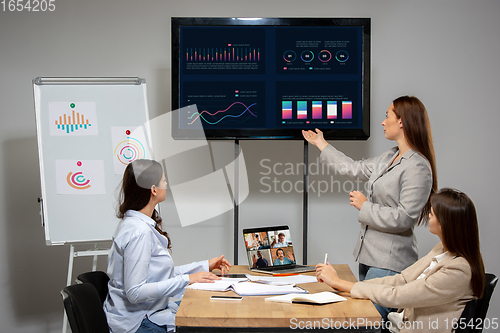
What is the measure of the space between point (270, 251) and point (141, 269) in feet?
2.42

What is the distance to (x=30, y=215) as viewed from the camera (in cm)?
312

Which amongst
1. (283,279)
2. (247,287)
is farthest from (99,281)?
(283,279)

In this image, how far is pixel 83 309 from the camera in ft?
4.96

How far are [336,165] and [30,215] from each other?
7.33ft

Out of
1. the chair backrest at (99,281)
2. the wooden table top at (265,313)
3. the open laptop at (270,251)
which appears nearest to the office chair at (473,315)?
the wooden table top at (265,313)

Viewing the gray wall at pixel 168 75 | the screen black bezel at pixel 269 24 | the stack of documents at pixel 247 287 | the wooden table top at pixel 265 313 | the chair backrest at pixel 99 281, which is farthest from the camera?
the gray wall at pixel 168 75

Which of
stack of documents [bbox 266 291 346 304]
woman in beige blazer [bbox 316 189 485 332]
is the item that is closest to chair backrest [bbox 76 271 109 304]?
stack of documents [bbox 266 291 346 304]

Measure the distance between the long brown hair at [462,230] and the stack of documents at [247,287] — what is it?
600 mm

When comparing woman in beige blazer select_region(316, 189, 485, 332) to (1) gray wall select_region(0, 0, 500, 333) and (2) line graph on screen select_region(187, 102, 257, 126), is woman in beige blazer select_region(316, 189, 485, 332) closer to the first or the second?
(2) line graph on screen select_region(187, 102, 257, 126)

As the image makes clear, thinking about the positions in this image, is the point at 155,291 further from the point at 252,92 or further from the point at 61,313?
the point at 61,313

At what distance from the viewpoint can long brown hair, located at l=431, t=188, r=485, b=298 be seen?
61.4 inches

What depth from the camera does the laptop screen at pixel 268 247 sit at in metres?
2.17

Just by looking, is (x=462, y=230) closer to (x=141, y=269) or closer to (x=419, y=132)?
(x=419, y=132)

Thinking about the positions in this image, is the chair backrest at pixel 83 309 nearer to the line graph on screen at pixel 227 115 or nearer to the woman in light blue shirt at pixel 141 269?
the woman in light blue shirt at pixel 141 269
